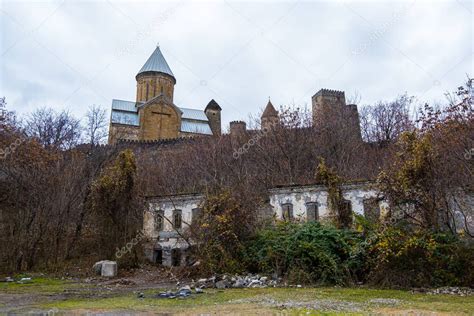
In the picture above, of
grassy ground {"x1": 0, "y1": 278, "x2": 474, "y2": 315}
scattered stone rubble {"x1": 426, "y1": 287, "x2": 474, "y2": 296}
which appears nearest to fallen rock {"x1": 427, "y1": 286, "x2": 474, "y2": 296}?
scattered stone rubble {"x1": 426, "y1": 287, "x2": 474, "y2": 296}

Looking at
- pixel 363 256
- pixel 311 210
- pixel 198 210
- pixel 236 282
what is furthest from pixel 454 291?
pixel 198 210

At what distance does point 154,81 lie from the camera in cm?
5341

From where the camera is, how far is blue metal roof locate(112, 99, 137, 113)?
52.1 metres

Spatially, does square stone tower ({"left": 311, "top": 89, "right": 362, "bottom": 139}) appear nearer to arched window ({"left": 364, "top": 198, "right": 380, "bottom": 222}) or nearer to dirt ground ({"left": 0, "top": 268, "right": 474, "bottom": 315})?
arched window ({"left": 364, "top": 198, "right": 380, "bottom": 222})

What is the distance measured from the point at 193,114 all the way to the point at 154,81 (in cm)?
718

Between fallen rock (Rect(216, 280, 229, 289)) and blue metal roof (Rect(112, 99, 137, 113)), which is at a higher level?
blue metal roof (Rect(112, 99, 137, 113))

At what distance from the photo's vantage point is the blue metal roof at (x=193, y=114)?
5653 centimetres

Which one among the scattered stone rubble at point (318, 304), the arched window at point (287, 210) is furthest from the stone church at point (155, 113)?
the scattered stone rubble at point (318, 304)

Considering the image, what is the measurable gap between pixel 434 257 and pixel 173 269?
9.78m

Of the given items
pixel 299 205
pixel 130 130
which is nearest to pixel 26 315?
pixel 299 205

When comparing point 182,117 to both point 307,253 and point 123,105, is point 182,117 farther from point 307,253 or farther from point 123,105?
point 307,253

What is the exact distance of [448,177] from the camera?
45.0 feet

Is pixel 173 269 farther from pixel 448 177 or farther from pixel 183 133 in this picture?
pixel 183 133

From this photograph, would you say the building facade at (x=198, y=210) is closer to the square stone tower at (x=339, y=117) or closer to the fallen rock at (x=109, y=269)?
the fallen rock at (x=109, y=269)
